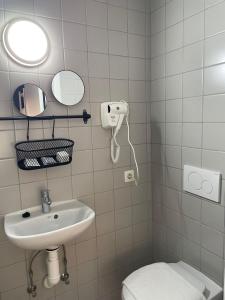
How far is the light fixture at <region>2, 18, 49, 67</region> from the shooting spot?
1231 mm

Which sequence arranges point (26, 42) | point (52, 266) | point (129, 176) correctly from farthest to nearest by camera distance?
point (129, 176), point (52, 266), point (26, 42)

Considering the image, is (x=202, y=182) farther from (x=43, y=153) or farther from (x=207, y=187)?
(x=43, y=153)

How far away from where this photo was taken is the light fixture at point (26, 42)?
1231 mm

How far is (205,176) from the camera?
1359mm

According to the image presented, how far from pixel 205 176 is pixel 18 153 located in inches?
43.1

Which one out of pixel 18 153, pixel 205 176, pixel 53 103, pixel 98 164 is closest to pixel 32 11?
pixel 53 103

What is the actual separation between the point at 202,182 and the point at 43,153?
971mm

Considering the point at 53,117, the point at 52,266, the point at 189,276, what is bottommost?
the point at 189,276

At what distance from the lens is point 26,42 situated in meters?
1.28

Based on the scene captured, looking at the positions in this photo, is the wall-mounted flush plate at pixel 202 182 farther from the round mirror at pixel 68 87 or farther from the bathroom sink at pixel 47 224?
the round mirror at pixel 68 87

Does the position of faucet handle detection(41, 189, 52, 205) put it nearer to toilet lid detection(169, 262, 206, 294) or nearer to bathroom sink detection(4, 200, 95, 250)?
bathroom sink detection(4, 200, 95, 250)

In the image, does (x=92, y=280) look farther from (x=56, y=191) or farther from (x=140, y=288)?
(x=56, y=191)

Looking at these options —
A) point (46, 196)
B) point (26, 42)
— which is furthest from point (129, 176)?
point (26, 42)

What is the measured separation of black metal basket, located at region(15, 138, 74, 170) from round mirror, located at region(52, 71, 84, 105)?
0.84 ft
